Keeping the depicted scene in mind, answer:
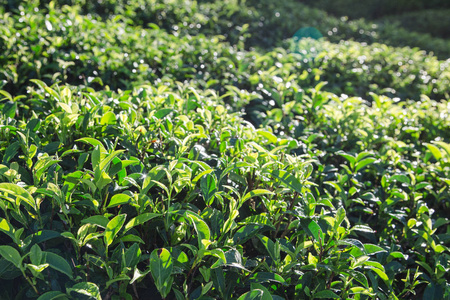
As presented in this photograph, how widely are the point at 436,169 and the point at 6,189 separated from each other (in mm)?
2642

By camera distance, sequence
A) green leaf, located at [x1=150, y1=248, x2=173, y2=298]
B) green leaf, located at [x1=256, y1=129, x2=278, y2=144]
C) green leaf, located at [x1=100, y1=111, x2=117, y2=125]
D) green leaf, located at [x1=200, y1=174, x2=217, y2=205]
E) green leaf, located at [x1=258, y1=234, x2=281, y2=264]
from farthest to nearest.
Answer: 1. green leaf, located at [x1=256, y1=129, x2=278, y2=144]
2. green leaf, located at [x1=100, y1=111, x2=117, y2=125]
3. green leaf, located at [x1=200, y1=174, x2=217, y2=205]
4. green leaf, located at [x1=258, y1=234, x2=281, y2=264]
5. green leaf, located at [x1=150, y1=248, x2=173, y2=298]

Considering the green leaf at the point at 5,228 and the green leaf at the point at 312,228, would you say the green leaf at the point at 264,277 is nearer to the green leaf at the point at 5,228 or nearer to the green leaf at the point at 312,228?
the green leaf at the point at 312,228

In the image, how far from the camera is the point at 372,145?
9.90ft

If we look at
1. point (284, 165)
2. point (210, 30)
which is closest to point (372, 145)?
point (284, 165)

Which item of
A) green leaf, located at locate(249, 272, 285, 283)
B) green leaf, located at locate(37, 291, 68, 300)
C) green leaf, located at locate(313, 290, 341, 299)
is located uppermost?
green leaf, located at locate(37, 291, 68, 300)

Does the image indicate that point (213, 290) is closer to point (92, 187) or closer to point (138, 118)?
point (92, 187)

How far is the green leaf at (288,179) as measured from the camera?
1.77 meters

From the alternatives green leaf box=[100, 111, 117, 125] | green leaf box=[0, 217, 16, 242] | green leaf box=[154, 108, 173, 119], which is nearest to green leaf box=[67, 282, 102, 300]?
green leaf box=[0, 217, 16, 242]

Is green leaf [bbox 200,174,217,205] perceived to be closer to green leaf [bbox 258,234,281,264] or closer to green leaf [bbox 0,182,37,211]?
green leaf [bbox 258,234,281,264]

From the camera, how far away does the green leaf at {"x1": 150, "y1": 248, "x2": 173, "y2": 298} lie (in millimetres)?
1396

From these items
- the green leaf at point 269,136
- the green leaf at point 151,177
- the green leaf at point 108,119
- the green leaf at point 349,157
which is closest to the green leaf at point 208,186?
the green leaf at point 151,177

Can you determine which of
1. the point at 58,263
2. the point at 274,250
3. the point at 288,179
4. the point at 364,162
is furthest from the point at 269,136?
the point at 58,263

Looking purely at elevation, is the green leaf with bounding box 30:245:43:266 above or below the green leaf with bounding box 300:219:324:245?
above

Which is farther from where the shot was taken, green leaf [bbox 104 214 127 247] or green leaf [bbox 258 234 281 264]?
green leaf [bbox 258 234 281 264]
